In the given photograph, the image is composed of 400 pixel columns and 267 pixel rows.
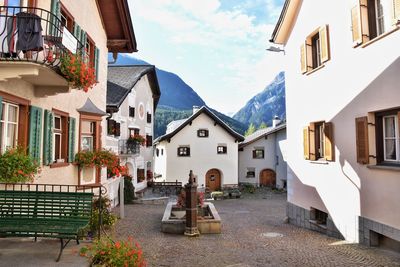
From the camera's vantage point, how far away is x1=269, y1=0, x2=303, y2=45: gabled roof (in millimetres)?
12219

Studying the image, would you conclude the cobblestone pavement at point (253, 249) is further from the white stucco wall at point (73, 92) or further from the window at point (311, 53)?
the window at point (311, 53)

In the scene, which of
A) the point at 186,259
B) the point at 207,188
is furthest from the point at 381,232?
the point at 207,188

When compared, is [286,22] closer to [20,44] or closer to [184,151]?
[20,44]

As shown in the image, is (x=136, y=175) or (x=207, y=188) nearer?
(x=136, y=175)

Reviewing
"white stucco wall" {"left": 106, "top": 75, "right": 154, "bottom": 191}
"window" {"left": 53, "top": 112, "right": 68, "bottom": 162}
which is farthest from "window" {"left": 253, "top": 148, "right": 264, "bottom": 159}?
"window" {"left": 53, "top": 112, "right": 68, "bottom": 162}

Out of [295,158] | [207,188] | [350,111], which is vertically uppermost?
[350,111]

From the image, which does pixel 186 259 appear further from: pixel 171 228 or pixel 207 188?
pixel 207 188

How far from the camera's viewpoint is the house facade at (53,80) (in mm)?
5668

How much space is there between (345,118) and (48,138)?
8.30m

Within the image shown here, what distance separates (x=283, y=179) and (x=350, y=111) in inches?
951

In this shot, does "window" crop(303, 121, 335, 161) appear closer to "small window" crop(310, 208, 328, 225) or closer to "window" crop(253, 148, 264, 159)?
"small window" crop(310, 208, 328, 225)

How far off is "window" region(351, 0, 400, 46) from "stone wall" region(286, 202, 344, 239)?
5625 mm

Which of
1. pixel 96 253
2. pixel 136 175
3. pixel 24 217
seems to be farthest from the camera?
pixel 136 175

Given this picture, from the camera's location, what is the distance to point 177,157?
29844 mm
